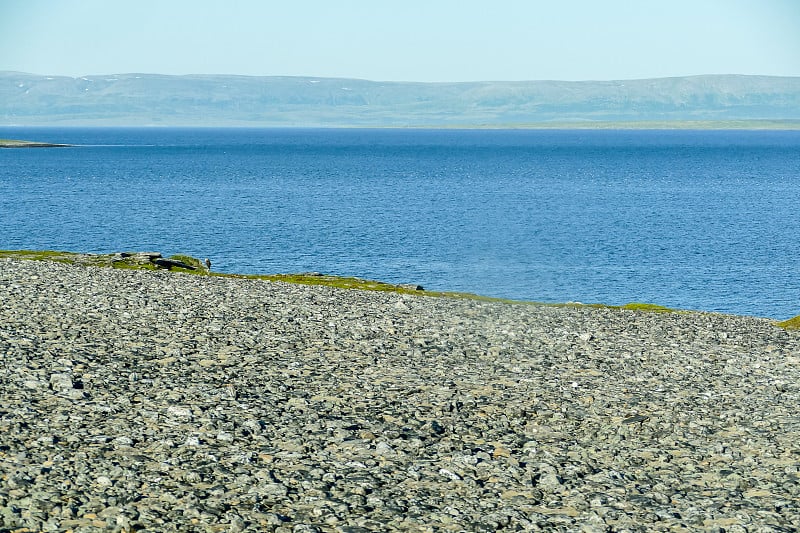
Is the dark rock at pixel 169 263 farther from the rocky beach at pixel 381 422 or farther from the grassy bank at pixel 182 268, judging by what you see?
the rocky beach at pixel 381 422

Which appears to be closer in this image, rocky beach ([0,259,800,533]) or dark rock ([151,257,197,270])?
rocky beach ([0,259,800,533])

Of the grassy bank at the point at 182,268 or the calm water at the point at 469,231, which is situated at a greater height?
the grassy bank at the point at 182,268

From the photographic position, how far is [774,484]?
1580cm

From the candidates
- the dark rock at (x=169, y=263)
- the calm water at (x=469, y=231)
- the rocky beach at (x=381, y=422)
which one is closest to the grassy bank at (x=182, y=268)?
the dark rock at (x=169, y=263)

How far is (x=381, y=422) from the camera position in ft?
61.5

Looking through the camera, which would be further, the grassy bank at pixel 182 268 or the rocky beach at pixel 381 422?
the grassy bank at pixel 182 268

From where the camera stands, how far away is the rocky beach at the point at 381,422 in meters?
13.9

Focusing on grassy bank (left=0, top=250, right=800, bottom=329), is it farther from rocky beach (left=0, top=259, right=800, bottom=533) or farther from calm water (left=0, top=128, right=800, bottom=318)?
calm water (left=0, top=128, right=800, bottom=318)

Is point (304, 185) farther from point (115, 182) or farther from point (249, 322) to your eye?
point (249, 322)

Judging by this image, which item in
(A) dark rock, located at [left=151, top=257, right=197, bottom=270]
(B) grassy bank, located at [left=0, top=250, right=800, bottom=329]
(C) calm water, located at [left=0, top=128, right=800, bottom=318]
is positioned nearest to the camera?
(B) grassy bank, located at [left=0, top=250, right=800, bottom=329]

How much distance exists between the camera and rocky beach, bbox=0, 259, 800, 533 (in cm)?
1393

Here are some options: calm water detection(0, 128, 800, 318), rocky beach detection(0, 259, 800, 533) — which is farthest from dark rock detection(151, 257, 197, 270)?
calm water detection(0, 128, 800, 318)

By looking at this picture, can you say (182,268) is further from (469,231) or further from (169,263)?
(469,231)

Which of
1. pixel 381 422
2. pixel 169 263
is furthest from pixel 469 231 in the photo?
pixel 381 422
